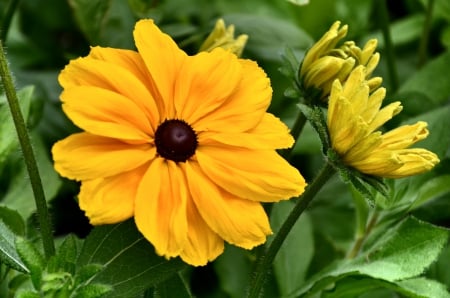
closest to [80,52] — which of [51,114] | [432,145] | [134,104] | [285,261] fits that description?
[51,114]

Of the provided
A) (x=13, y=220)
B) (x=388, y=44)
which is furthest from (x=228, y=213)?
(x=388, y=44)

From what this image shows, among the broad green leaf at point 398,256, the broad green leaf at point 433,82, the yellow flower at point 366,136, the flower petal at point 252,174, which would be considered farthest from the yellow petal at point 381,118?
the broad green leaf at point 433,82

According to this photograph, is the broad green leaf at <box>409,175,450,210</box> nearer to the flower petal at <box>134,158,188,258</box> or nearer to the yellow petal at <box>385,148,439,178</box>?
the yellow petal at <box>385,148,439,178</box>

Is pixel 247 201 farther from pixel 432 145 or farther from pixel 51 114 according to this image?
pixel 51 114

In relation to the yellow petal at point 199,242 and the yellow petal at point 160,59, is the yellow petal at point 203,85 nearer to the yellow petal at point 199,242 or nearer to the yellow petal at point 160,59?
the yellow petal at point 160,59

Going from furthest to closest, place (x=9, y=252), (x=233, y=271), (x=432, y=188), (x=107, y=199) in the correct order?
(x=233, y=271) < (x=432, y=188) < (x=9, y=252) < (x=107, y=199)

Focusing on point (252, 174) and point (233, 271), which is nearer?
point (252, 174)

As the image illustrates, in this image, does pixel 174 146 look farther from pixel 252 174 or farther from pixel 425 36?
pixel 425 36

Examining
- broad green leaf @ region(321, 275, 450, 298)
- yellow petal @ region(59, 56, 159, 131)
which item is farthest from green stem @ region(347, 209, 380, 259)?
yellow petal @ region(59, 56, 159, 131)
